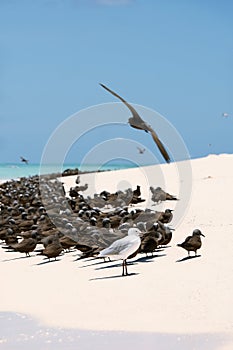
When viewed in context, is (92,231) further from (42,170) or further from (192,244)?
(42,170)

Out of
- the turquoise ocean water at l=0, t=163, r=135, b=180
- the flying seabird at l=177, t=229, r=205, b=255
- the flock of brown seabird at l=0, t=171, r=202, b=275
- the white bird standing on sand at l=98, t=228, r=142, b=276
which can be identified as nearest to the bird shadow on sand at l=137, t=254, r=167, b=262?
the flock of brown seabird at l=0, t=171, r=202, b=275

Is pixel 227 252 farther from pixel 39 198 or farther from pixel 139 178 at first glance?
pixel 139 178

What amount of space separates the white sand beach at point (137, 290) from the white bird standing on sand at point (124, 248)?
312 millimetres

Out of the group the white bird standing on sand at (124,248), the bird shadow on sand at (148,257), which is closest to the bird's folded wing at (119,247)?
the white bird standing on sand at (124,248)

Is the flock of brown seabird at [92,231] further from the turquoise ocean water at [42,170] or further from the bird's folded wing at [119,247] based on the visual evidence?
the turquoise ocean water at [42,170]

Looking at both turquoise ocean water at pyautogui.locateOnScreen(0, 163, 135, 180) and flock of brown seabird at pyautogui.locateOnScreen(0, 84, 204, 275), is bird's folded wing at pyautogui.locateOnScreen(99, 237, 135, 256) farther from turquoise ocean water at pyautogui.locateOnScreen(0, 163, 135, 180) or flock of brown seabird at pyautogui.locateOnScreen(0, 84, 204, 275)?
turquoise ocean water at pyautogui.locateOnScreen(0, 163, 135, 180)

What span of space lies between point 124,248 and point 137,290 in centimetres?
107

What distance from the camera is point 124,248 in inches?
412

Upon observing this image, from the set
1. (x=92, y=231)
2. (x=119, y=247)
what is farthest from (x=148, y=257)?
(x=119, y=247)

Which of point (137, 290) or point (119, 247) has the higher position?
point (119, 247)

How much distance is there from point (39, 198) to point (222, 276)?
13923mm

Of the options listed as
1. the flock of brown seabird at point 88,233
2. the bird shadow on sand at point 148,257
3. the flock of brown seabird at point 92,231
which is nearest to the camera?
the flock of brown seabird at point 92,231

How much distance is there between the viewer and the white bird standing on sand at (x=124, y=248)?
10461mm

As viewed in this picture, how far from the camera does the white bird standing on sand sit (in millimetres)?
10461
